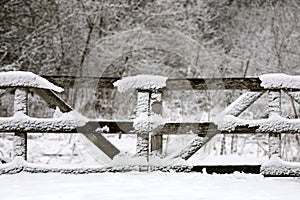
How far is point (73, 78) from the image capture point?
5.45 meters

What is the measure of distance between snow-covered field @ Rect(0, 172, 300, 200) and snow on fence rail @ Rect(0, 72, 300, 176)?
0.40 meters

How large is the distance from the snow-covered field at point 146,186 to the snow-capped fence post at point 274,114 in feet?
1.08

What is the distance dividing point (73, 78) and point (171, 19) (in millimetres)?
11490

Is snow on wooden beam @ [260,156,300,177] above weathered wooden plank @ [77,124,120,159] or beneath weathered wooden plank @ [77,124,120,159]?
beneath

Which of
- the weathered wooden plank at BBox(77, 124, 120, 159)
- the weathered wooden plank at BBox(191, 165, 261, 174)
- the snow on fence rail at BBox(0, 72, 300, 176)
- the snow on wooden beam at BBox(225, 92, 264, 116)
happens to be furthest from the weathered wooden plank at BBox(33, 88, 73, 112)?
the snow on wooden beam at BBox(225, 92, 264, 116)

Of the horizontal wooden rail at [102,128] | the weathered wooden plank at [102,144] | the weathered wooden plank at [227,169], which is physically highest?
the horizontal wooden rail at [102,128]

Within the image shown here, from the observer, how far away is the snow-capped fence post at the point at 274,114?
542 cm

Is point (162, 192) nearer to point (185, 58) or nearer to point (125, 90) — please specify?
point (125, 90)

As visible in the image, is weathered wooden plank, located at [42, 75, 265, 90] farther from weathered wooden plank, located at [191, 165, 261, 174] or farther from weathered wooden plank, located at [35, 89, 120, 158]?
weathered wooden plank, located at [191, 165, 261, 174]

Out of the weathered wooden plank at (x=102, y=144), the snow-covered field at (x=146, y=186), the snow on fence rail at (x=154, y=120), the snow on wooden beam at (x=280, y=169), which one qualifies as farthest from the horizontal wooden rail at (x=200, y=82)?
the snow-covered field at (x=146, y=186)

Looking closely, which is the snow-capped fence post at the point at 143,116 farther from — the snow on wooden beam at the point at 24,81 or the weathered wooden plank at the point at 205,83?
the snow on wooden beam at the point at 24,81

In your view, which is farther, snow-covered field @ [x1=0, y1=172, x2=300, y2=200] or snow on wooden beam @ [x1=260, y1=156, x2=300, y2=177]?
snow on wooden beam @ [x1=260, y1=156, x2=300, y2=177]

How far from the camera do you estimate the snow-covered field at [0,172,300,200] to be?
13.8ft

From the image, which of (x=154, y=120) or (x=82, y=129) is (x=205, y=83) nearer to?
(x=154, y=120)
